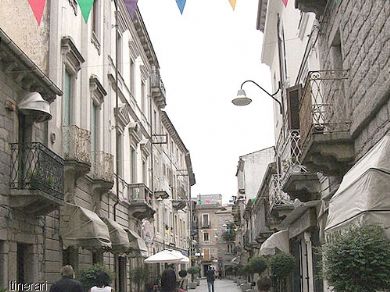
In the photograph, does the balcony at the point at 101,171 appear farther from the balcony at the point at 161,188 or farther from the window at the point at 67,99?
the balcony at the point at 161,188

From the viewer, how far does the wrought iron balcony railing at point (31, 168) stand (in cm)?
1304

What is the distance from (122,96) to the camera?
25.5 metres

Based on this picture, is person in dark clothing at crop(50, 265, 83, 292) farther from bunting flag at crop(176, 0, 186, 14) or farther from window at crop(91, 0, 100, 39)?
window at crop(91, 0, 100, 39)

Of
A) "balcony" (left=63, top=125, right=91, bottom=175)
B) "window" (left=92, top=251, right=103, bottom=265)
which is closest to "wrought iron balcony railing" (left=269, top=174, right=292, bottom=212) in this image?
"window" (left=92, top=251, right=103, bottom=265)

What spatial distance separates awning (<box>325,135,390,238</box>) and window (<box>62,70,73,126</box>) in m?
10.7

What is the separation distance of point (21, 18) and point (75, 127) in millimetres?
4084

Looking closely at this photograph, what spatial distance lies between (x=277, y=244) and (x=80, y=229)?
8.33 m

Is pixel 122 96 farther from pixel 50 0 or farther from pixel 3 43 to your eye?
pixel 3 43

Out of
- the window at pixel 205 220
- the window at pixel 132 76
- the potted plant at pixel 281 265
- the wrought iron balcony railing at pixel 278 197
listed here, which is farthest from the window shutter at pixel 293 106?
the window at pixel 205 220

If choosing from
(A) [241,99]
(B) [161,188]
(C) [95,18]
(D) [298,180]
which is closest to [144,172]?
(B) [161,188]

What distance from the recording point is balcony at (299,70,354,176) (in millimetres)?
10703

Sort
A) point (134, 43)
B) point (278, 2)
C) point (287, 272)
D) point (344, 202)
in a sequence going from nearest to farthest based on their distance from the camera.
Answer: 1. point (344, 202)
2. point (287, 272)
3. point (278, 2)
4. point (134, 43)

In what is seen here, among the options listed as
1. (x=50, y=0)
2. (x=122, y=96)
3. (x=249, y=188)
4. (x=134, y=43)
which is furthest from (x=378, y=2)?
(x=249, y=188)

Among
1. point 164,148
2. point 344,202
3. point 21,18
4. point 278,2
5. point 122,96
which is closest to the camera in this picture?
point 344,202
